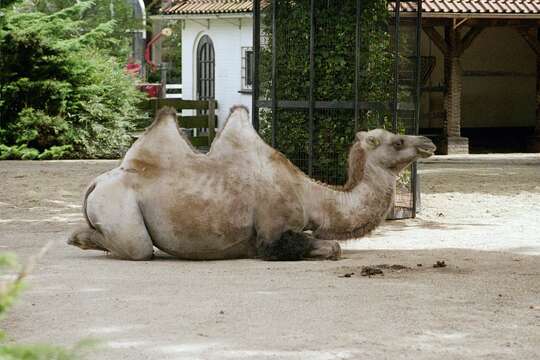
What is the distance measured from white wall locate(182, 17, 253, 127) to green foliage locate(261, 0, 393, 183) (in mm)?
14474

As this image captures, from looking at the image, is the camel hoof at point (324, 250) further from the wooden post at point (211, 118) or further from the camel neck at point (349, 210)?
the wooden post at point (211, 118)

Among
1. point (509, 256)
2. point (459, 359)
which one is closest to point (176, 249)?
point (509, 256)

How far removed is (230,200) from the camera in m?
9.43

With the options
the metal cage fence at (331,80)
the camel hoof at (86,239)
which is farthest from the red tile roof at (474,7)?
the camel hoof at (86,239)

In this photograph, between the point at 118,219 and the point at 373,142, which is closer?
the point at 118,219

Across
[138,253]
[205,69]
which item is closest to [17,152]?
[205,69]

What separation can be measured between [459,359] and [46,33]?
1935 centimetres

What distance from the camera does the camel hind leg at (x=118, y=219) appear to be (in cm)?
936

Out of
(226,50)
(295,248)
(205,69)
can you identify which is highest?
(226,50)

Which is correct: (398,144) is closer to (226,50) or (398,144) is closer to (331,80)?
(331,80)

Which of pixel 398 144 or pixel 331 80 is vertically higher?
pixel 331 80

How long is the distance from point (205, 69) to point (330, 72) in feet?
60.0

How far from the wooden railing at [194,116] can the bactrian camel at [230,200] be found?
1660cm

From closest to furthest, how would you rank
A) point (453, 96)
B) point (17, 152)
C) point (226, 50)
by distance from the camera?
point (17, 152) < point (453, 96) < point (226, 50)
